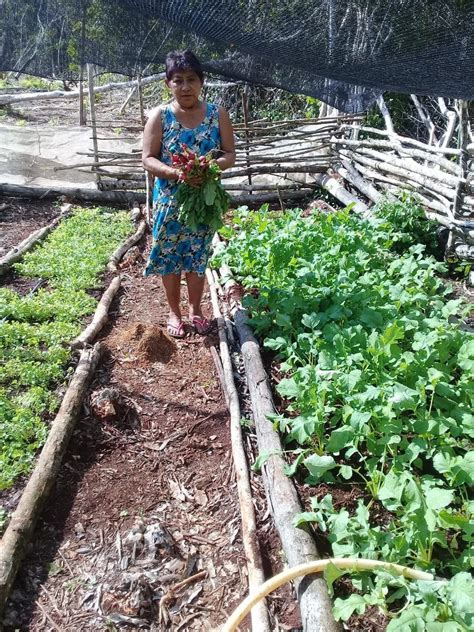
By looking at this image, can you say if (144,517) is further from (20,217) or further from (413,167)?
(20,217)

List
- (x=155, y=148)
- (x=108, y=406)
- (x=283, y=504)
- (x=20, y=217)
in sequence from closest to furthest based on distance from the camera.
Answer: (x=283, y=504) < (x=108, y=406) < (x=155, y=148) < (x=20, y=217)

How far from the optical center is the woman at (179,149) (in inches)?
134

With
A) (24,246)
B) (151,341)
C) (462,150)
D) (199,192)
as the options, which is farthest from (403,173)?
(24,246)

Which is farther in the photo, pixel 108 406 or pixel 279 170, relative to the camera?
pixel 279 170

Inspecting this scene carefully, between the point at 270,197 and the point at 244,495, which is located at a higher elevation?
the point at 270,197

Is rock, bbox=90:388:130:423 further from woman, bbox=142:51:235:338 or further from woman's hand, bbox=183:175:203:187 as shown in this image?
woman's hand, bbox=183:175:203:187

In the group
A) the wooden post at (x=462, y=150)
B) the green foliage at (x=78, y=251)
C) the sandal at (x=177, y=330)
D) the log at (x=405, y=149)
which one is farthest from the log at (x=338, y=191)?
the sandal at (x=177, y=330)

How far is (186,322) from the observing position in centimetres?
424

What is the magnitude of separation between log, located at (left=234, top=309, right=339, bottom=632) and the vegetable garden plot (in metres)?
0.06

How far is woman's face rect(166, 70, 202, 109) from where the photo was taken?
335 cm

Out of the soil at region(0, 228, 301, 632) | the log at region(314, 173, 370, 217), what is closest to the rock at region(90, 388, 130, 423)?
the soil at region(0, 228, 301, 632)

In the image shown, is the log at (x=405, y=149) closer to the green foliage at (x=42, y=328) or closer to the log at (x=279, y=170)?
the log at (x=279, y=170)

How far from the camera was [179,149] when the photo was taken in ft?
11.8

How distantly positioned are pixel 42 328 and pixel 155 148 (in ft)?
4.69
